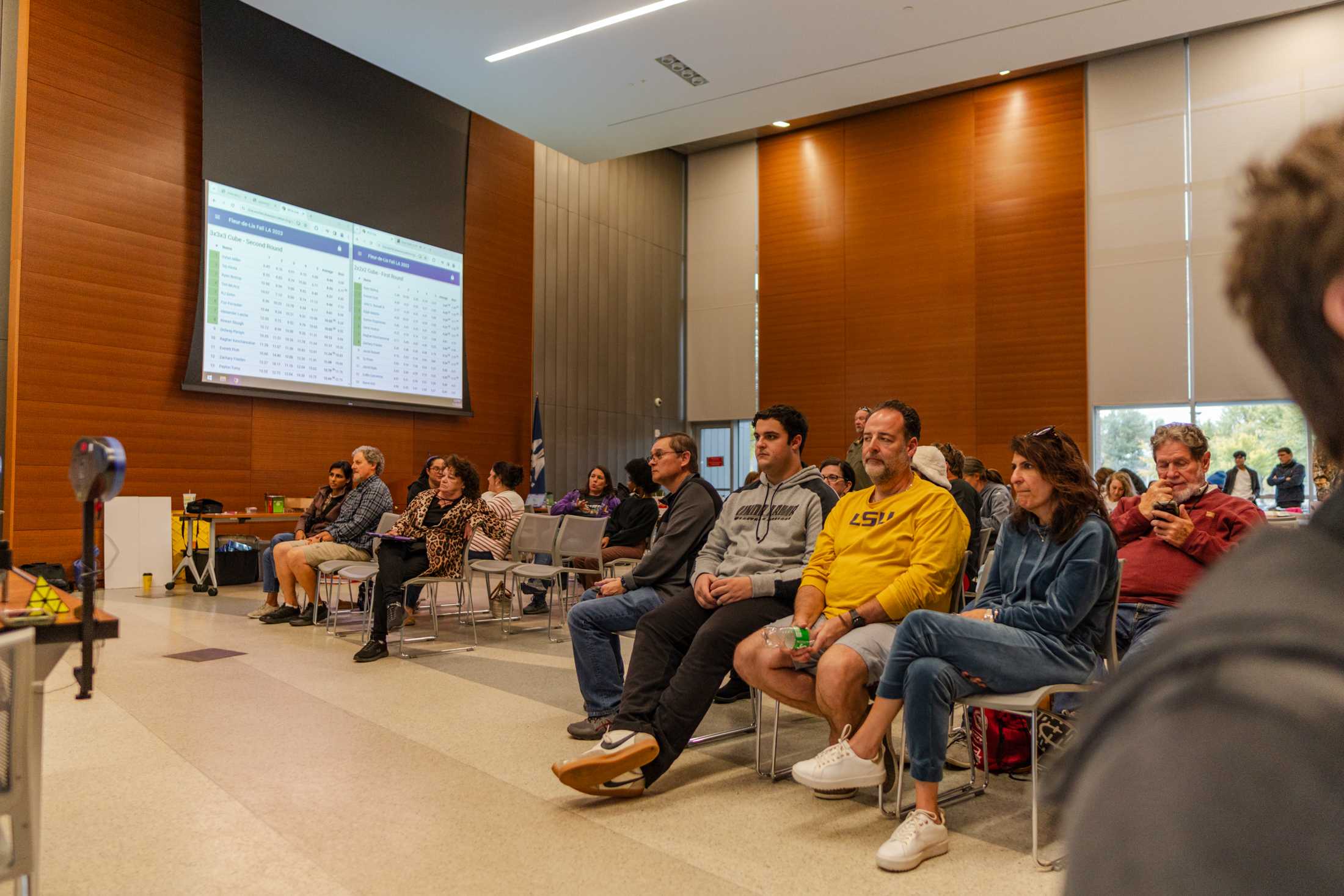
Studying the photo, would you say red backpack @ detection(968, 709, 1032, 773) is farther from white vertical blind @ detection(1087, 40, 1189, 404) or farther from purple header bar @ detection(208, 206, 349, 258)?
white vertical blind @ detection(1087, 40, 1189, 404)

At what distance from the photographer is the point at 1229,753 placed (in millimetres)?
325

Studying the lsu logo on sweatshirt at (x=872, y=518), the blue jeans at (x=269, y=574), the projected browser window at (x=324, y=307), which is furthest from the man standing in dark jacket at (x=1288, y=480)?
the blue jeans at (x=269, y=574)

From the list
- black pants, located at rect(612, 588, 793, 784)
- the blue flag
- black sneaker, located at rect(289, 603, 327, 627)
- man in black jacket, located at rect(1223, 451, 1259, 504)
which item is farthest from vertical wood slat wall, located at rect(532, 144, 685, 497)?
black pants, located at rect(612, 588, 793, 784)

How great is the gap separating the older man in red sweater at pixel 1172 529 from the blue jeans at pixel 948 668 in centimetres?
60

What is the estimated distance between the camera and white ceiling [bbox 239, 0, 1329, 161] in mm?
7695

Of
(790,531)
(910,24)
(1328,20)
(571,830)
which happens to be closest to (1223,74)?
(1328,20)

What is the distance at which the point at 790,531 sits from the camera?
351 cm

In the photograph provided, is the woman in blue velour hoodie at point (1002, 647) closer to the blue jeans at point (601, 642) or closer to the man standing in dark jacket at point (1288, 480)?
the blue jeans at point (601, 642)

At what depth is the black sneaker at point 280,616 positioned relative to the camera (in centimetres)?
636

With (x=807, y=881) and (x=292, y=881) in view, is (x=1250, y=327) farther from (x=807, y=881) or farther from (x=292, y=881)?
(x=292, y=881)

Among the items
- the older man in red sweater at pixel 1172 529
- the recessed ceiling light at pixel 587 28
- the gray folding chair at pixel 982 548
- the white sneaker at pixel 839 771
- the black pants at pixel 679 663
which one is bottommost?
the white sneaker at pixel 839 771

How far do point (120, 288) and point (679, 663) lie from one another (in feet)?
23.7

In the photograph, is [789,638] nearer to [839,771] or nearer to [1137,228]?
[839,771]

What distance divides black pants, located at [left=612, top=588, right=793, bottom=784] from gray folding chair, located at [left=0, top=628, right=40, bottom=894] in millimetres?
1652
